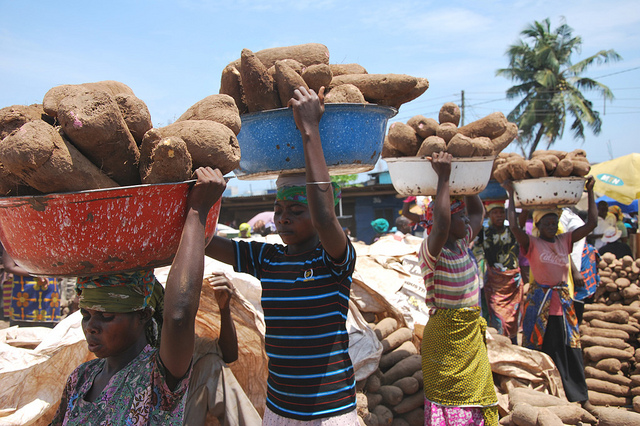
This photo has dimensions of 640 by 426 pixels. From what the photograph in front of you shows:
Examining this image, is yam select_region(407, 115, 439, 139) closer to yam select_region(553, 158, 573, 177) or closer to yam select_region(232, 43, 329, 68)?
yam select_region(232, 43, 329, 68)

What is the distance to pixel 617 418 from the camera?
147 inches

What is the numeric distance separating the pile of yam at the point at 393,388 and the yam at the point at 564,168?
6.73 ft

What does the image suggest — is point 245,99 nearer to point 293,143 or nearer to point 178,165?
point 293,143

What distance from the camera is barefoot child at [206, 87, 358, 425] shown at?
1.85m

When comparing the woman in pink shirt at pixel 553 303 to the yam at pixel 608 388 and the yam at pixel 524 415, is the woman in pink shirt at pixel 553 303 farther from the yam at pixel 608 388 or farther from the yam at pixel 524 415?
the yam at pixel 524 415

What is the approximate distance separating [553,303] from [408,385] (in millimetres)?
1898

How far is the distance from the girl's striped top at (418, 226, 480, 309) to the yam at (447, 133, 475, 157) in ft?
2.11

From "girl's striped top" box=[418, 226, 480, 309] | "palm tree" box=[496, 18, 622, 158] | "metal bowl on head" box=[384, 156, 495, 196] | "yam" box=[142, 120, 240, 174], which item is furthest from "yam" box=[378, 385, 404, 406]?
"palm tree" box=[496, 18, 622, 158]

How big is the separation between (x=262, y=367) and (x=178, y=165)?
1773 millimetres

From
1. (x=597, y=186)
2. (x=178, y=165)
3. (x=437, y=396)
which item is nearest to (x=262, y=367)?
(x=437, y=396)

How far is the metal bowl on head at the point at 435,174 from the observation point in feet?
10.6

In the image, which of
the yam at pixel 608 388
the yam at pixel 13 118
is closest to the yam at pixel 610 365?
the yam at pixel 608 388

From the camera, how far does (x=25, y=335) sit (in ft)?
10.2

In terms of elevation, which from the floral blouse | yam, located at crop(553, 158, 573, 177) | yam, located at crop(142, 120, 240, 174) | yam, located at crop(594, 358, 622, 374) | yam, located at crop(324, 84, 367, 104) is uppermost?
yam, located at crop(324, 84, 367, 104)
